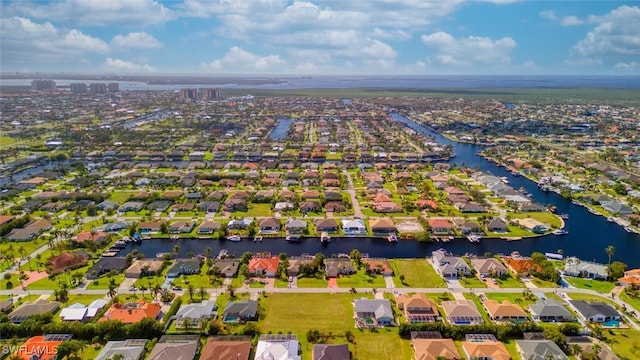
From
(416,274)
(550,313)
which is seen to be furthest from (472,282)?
(550,313)

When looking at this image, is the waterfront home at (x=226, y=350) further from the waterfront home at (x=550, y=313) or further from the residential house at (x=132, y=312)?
the waterfront home at (x=550, y=313)

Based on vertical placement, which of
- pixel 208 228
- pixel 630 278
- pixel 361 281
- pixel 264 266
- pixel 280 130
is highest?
pixel 280 130

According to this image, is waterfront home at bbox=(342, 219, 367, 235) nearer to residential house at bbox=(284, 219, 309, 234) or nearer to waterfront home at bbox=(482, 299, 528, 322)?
residential house at bbox=(284, 219, 309, 234)

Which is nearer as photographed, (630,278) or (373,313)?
(373,313)

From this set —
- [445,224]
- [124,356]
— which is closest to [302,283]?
[124,356]

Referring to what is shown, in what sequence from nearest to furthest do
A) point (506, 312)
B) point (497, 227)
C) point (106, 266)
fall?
point (506, 312) → point (106, 266) → point (497, 227)

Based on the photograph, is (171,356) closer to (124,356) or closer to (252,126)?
(124,356)

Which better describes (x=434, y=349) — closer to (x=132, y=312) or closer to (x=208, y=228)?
(x=132, y=312)

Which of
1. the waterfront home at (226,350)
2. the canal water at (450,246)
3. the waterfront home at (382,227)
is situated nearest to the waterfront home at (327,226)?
the canal water at (450,246)
